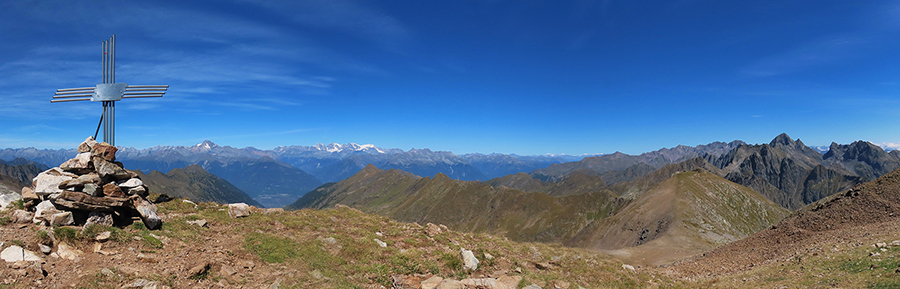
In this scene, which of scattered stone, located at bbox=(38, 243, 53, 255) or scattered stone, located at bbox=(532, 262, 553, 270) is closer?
scattered stone, located at bbox=(38, 243, 53, 255)

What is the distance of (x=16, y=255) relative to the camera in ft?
38.9

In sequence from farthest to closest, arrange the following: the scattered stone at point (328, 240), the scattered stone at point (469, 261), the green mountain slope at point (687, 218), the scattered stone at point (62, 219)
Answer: the green mountain slope at point (687, 218) → the scattered stone at point (328, 240) → the scattered stone at point (469, 261) → the scattered stone at point (62, 219)

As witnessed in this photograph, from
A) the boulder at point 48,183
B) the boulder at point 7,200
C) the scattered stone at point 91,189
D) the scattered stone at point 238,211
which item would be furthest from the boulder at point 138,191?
the scattered stone at point 238,211

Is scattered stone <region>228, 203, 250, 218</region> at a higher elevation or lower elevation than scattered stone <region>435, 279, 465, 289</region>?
higher

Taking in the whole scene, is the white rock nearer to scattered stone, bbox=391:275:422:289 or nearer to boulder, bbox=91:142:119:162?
boulder, bbox=91:142:119:162

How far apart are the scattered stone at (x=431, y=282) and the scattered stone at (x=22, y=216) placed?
56.2 feet

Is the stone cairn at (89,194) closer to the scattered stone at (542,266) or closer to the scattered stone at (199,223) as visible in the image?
the scattered stone at (199,223)

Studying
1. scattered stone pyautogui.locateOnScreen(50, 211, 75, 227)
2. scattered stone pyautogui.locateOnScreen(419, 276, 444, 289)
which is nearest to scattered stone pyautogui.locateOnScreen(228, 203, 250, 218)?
scattered stone pyautogui.locateOnScreen(50, 211, 75, 227)

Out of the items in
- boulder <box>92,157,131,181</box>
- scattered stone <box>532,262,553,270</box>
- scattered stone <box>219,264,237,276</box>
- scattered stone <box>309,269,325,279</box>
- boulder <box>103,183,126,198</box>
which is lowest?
scattered stone <box>532,262,553,270</box>

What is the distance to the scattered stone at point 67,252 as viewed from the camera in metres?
12.8

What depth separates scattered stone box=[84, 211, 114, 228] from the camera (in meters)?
15.3

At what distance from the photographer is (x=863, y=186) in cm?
3431

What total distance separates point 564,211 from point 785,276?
168629mm

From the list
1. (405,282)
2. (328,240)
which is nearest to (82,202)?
(328,240)
